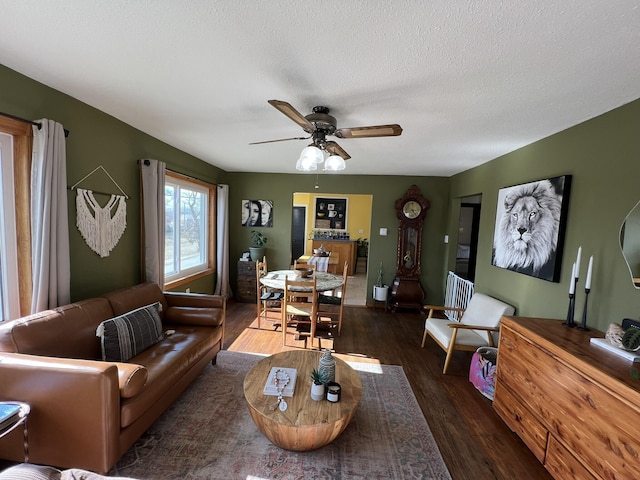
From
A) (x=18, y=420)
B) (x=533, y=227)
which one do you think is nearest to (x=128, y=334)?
(x=18, y=420)

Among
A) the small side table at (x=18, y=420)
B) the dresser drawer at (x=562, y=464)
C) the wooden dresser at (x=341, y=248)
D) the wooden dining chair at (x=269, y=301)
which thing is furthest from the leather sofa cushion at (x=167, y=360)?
the wooden dresser at (x=341, y=248)

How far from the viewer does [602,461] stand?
4.40 feet

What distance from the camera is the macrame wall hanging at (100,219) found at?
2338 millimetres

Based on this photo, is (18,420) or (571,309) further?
(571,309)

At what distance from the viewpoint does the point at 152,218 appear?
304 cm

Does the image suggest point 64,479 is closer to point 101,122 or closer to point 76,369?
point 76,369

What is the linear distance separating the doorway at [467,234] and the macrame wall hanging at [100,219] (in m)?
4.64

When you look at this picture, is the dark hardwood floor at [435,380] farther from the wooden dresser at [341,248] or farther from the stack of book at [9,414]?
the wooden dresser at [341,248]

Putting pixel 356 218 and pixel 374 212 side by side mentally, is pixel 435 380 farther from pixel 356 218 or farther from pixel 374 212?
pixel 356 218

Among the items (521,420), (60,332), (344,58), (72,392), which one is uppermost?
(344,58)

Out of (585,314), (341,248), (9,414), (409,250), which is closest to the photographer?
(9,414)

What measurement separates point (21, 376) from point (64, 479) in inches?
35.7

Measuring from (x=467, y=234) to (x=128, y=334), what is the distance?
4.66m

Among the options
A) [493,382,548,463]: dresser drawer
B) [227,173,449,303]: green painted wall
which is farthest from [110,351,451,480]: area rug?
[227,173,449,303]: green painted wall
